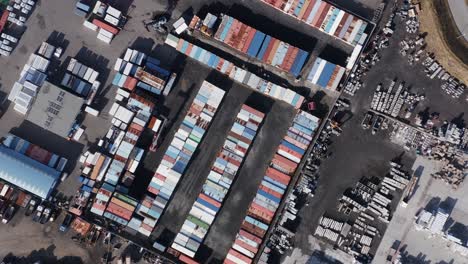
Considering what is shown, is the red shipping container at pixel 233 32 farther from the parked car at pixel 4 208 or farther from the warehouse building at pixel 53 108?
the parked car at pixel 4 208

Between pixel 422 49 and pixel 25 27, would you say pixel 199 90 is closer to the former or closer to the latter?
pixel 25 27

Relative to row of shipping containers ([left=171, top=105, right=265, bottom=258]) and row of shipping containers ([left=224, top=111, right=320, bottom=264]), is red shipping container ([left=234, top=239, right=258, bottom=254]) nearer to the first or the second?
row of shipping containers ([left=224, top=111, right=320, bottom=264])

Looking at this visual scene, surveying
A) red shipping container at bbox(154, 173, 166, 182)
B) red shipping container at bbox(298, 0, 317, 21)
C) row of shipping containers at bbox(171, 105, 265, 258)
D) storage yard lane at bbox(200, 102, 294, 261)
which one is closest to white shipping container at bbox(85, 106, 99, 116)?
red shipping container at bbox(154, 173, 166, 182)

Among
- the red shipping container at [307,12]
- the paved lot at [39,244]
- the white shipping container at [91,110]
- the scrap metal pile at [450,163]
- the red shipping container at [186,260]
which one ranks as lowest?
the paved lot at [39,244]

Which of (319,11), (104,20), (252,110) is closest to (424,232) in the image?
(252,110)

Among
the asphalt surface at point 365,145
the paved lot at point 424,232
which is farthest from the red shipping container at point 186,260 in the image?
the paved lot at point 424,232

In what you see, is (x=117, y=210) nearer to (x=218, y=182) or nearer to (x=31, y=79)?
(x=218, y=182)

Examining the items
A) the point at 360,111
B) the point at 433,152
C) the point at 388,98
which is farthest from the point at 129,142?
the point at 433,152
